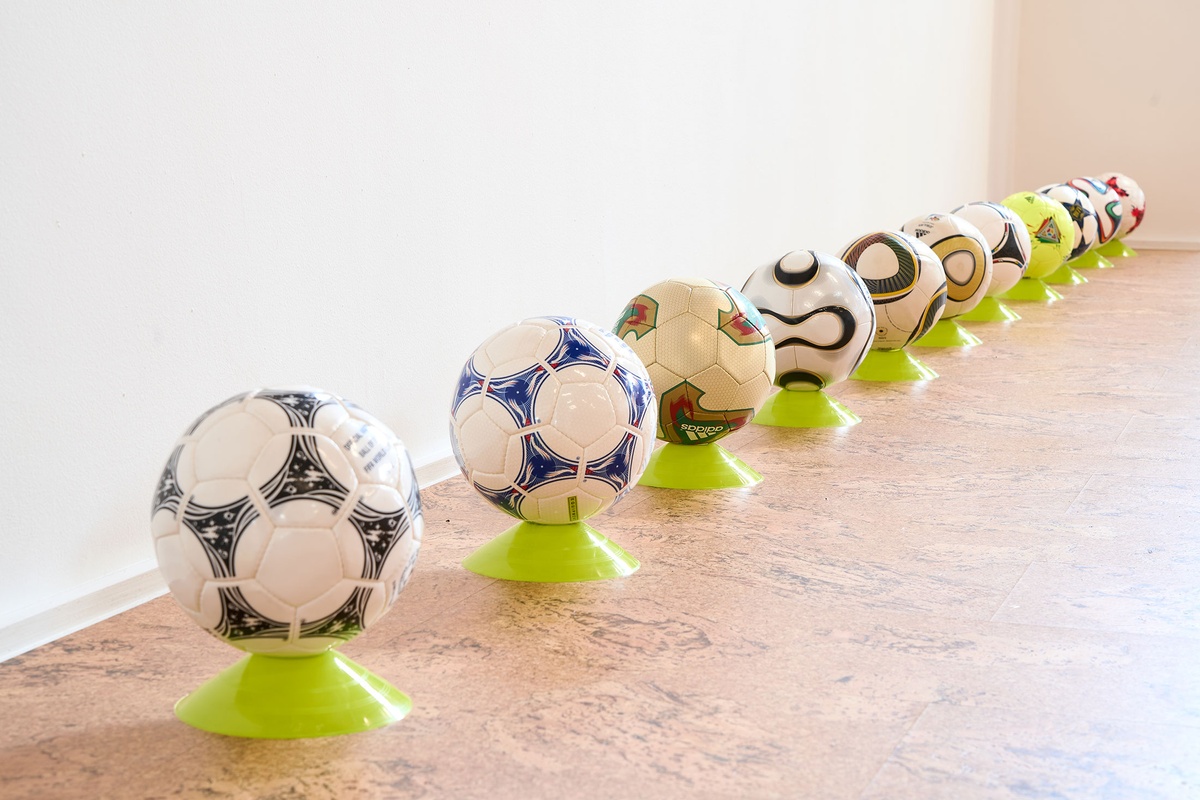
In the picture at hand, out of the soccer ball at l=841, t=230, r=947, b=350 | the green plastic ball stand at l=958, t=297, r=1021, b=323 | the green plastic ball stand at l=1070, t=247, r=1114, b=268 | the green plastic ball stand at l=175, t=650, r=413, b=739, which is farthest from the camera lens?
the green plastic ball stand at l=1070, t=247, r=1114, b=268

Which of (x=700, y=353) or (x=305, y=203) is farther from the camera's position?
(x=700, y=353)

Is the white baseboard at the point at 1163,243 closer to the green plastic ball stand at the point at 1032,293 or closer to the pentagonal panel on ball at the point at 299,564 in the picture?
the green plastic ball stand at the point at 1032,293

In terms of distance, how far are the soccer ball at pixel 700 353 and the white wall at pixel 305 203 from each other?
68 centimetres

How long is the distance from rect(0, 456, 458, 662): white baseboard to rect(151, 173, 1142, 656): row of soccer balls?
2.06 feet

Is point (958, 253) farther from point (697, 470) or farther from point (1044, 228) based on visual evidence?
point (697, 470)

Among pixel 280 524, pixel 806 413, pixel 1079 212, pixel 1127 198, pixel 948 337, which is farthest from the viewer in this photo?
pixel 1127 198

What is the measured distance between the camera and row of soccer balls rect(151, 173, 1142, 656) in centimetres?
185

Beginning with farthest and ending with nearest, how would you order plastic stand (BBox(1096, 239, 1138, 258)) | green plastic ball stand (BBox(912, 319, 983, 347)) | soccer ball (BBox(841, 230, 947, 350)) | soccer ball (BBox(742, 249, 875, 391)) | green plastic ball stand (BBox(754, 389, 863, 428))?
plastic stand (BBox(1096, 239, 1138, 258)) → green plastic ball stand (BBox(912, 319, 983, 347)) → soccer ball (BBox(841, 230, 947, 350)) → green plastic ball stand (BBox(754, 389, 863, 428)) → soccer ball (BBox(742, 249, 875, 391))

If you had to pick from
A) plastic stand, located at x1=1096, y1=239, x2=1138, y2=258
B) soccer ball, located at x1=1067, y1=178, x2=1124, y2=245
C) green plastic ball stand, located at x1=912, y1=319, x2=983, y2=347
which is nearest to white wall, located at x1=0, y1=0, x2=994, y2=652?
green plastic ball stand, located at x1=912, y1=319, x2=983, y2=347

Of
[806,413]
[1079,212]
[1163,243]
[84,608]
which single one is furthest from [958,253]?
[1163,243]

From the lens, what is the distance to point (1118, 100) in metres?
9.79

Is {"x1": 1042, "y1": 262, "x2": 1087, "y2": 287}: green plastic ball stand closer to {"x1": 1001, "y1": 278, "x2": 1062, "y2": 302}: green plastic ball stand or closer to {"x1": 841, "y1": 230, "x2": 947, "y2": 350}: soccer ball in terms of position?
{"x1": 1001, "y1": 278, "x2": 1062, "y2": 302}: green plastic ball stand

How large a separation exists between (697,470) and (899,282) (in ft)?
4.90

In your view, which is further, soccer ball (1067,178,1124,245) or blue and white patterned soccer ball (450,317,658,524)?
soccer ball (1067,178,1124,245)
